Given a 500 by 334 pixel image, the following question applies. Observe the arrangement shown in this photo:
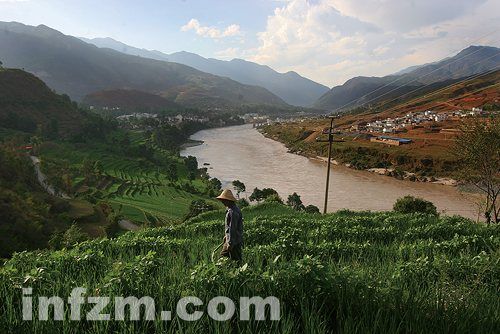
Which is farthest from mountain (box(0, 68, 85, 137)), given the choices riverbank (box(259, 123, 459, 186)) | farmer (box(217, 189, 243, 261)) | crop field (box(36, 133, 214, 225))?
farmer (box(217, 189, 243, 261))

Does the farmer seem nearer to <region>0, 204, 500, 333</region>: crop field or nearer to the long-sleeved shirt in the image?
the long-sleeved shirt

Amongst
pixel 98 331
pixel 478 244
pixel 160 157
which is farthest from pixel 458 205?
pixel 160 157

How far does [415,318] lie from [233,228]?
156 inches

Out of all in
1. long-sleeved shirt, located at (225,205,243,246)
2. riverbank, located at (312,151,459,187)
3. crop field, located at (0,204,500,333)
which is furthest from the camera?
riverbank, located at (312,151,459,187)

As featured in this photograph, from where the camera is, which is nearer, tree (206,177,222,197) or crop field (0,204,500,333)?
crop field (0,204,500,333)

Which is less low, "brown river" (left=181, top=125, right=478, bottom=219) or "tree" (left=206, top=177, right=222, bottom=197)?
"brown river" (left=181, top=125, right=478, bottom=219)

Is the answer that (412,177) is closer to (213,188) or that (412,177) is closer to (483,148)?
(213,188)

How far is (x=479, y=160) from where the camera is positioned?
2677 centimetres

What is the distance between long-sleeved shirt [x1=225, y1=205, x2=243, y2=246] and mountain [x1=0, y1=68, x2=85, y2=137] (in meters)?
106

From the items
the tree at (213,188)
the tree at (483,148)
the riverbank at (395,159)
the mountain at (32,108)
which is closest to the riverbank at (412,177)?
the riverbank at (395,159)

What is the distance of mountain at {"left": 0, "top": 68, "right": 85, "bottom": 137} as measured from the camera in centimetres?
9862

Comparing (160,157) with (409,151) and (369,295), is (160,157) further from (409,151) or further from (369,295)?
(369,295)

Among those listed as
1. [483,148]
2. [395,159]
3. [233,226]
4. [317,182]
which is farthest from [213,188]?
[233,226]

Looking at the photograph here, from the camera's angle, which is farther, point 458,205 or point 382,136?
point 382,136
